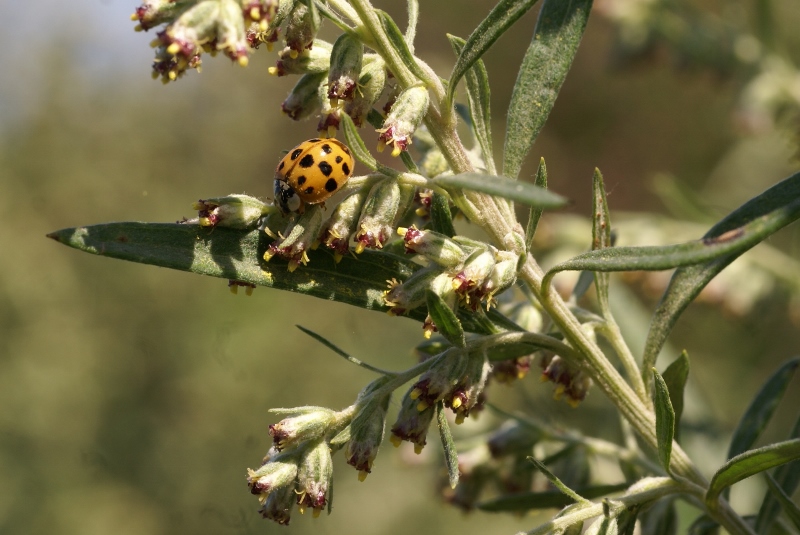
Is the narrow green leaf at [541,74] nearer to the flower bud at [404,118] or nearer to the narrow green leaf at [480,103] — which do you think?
the narrow green leaf at [480,103]

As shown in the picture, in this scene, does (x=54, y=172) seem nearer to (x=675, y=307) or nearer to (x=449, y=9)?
(x=449, y=9)

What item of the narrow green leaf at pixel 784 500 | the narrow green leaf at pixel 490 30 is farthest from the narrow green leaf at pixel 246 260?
the narrow green leaf at pixel 784 500

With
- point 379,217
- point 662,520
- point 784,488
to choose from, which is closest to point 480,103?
point 379,217

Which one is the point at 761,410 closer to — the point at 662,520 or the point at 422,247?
the point at 662,520

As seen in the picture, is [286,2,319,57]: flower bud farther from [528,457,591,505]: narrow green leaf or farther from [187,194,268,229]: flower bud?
[528,457,591,505]: narrow green leaf

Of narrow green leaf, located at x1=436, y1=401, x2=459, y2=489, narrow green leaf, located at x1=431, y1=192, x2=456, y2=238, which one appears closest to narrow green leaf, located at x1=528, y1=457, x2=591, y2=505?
narrow green leaf, located at x1=436, y1=401, x2=459, y2=489

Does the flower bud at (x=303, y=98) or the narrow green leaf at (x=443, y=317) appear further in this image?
the flower bud at (x=303, y=98)

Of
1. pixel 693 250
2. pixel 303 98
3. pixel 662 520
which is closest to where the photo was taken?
pixel 693 250
